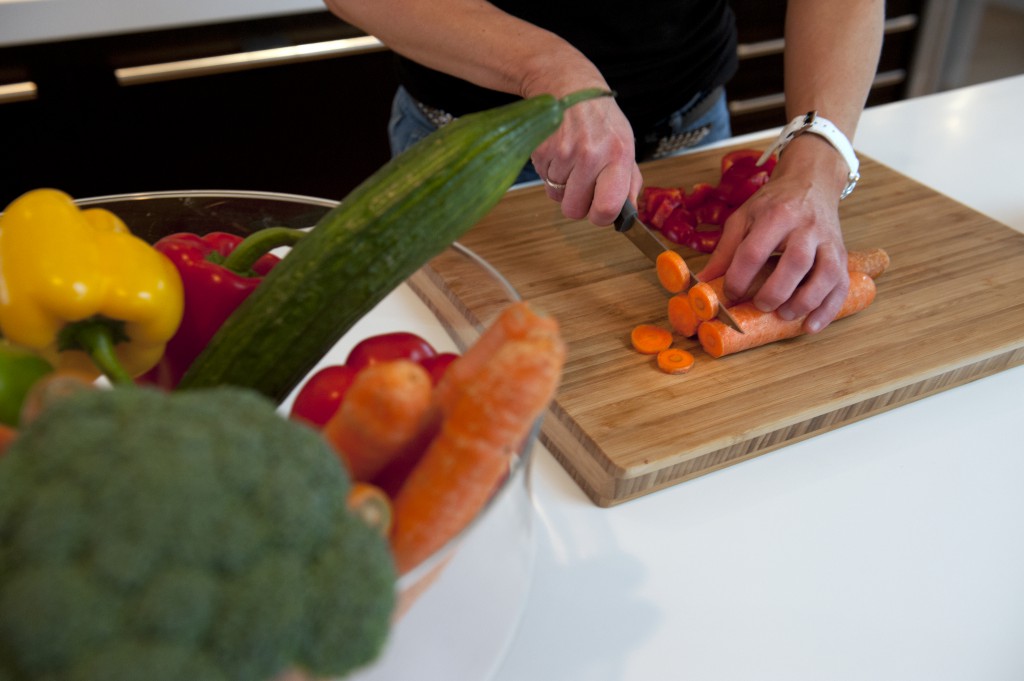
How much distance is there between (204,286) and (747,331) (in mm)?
573

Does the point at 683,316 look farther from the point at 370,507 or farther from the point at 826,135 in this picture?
the point at 370,507

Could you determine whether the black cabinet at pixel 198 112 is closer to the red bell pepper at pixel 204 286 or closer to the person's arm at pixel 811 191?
the person's arm at pixel 811 191

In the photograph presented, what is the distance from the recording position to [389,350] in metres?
0.66

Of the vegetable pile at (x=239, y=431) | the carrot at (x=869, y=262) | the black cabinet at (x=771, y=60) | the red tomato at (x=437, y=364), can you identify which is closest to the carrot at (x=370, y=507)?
the vegetable pile at (x=239, y=431)

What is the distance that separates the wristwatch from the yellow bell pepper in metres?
0.87

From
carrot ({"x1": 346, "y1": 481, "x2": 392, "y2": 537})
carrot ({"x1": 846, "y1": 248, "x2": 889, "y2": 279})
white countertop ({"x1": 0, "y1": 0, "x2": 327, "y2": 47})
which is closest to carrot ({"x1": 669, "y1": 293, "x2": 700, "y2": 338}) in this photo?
carrot ({"x1": 846, "y1": 248, "x2": 889, "y2": 279})

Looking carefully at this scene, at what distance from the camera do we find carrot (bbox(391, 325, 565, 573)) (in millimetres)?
465

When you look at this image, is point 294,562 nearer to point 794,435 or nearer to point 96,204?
point 96,204

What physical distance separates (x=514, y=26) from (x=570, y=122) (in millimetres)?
169

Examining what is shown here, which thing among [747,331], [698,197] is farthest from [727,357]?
[698,197]

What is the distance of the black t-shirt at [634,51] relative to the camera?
1.37 metres

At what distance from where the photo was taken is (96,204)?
2.50ft

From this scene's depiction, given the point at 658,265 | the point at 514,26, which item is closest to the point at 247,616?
the point at 658,265

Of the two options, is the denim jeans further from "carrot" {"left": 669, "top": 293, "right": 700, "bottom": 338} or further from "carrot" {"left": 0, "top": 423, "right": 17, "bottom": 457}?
"carrot" {"left": 0, "top": 423, "right": 17, "bottom": 457}
